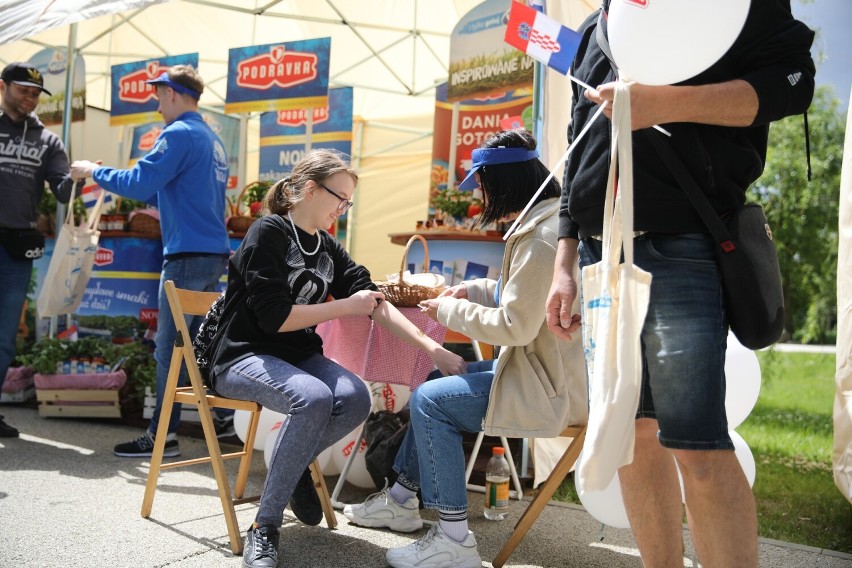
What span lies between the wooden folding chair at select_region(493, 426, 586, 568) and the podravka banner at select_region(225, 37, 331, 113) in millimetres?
3478

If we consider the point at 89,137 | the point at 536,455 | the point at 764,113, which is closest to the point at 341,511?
the point at 536,455

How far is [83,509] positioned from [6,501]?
323 millimetres

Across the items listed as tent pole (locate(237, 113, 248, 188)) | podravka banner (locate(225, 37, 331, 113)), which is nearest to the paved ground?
podravka banner (locate(225, 37, 331, 113))

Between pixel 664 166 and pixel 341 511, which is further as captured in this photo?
Result: pixel 341 511

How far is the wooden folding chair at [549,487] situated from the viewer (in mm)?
2619

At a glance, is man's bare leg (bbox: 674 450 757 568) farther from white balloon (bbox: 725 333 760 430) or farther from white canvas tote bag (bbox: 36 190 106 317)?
white canvas tote bag (bbox: 36 190 106 317)

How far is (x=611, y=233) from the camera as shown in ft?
5.07

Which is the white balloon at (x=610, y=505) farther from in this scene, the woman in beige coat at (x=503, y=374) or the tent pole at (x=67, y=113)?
the tent pole at (x=67, y=113)

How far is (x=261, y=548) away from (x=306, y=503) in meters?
0.36

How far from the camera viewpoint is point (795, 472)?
182 inches

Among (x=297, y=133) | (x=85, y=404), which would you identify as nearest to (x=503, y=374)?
(x=85, y=404)

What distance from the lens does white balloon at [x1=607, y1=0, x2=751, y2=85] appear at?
1.53m

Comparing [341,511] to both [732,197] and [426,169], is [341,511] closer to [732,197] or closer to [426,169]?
[732,197]

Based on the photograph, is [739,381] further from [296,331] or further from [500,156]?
[296,331]
